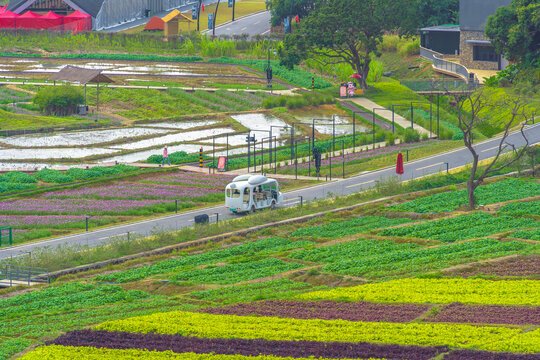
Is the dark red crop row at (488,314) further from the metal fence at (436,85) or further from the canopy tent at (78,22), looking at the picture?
the canopy tent at (78,22)

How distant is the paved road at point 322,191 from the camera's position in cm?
5462

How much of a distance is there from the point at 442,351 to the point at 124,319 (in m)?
12.8

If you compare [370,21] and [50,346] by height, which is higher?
[370,21]

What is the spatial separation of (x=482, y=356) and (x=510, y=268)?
14318 mm

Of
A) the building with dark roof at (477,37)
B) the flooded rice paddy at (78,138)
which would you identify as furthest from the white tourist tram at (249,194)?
the building with dark roof at (477,37)

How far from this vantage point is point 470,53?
122250 millimetres

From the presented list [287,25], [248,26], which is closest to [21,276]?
[287,25]

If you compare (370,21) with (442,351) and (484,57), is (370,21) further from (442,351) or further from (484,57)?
(442,351)

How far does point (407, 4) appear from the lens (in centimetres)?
11575

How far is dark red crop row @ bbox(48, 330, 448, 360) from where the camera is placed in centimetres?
3116

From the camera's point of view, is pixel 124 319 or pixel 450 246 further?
pixel 450 246

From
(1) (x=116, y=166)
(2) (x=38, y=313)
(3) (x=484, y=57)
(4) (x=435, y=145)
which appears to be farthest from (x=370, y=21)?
(2) (x=38, y=313)

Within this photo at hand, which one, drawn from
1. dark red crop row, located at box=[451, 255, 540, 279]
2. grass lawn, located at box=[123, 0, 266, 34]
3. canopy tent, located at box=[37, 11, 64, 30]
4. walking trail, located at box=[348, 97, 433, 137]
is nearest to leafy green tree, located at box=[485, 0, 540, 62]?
walking trail, located at box=[348, 97, 433, 137]

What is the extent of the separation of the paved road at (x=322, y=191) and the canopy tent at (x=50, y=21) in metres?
99.8
